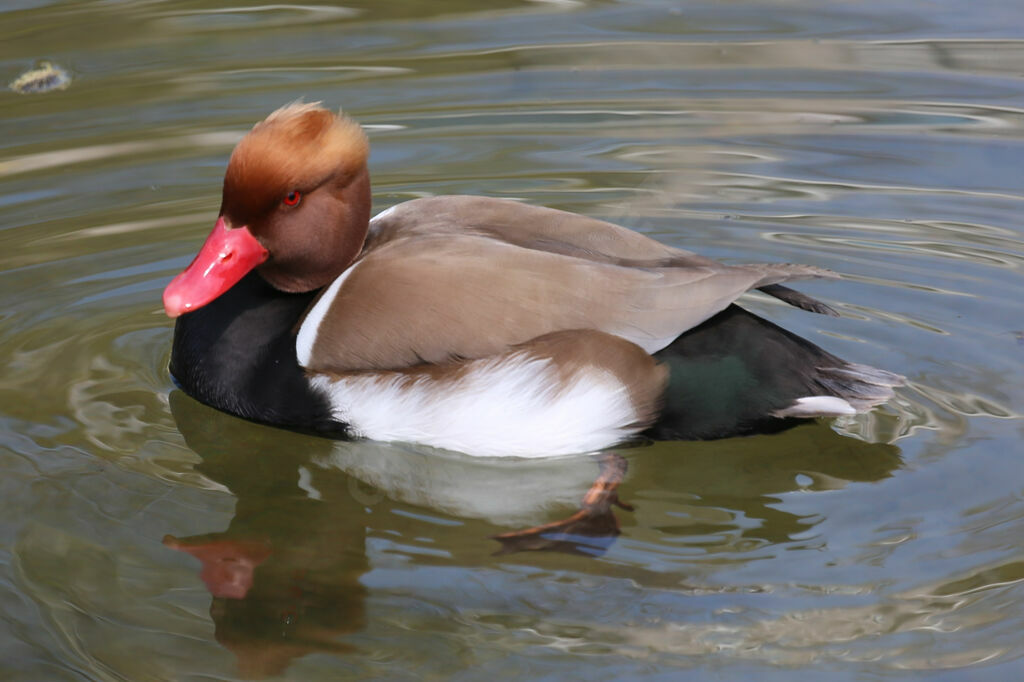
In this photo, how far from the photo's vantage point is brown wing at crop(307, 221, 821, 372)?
4055 mm

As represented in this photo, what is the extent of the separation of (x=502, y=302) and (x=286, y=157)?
2.68 feet

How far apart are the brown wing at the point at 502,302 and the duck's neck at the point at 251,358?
0.56ft

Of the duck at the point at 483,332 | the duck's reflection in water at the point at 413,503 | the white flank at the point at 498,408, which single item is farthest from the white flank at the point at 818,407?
the white flank at the point at 498,408

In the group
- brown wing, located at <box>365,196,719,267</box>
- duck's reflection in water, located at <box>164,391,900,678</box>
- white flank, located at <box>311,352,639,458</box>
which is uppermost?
brown wing, located at <box>365,196,719,267</box>

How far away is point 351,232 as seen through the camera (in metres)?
4.44

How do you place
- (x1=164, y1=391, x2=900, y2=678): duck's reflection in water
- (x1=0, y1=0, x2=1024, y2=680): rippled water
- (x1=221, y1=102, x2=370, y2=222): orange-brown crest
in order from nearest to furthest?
(x1=0, y1=0, x2=1024, y2=680): rippled water → (x1=164, y1=391, x2=900, y2=678): duck's reflection in water → (x1=221, y1=102, x2=370, y2=222): orange-brown crest

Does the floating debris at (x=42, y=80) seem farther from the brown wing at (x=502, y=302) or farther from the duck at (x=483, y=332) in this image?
the brown wing at (x=502, y=302)

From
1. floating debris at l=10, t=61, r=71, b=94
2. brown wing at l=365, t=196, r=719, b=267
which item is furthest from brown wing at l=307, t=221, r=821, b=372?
floating debris at l=10, t=61, r=71, b=94

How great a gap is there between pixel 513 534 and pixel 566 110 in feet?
11.9

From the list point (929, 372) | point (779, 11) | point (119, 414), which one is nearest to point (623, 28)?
point (779, 11)

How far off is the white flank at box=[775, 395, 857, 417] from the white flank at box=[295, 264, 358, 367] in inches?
55.8

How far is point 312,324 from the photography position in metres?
4.27

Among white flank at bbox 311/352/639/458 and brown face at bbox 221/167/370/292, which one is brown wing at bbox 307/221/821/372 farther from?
brown face at bbox 221/167/370/292

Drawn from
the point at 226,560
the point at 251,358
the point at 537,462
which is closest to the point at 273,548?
the point at 226,560
